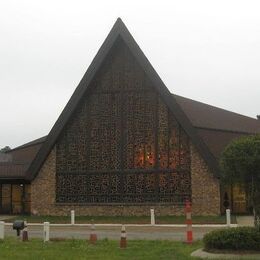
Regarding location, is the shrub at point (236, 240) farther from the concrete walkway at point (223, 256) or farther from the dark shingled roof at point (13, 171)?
the dark shingled roof at point (13, 171)

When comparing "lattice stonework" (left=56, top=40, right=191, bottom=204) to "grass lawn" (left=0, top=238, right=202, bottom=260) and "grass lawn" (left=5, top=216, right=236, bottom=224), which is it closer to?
"grass lawn" (left=5, top=216, right=236, bottom=224)

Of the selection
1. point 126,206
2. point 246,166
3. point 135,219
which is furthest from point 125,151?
point 246,166

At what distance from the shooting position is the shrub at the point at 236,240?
14844 millimetres

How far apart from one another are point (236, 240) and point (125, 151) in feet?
71.5

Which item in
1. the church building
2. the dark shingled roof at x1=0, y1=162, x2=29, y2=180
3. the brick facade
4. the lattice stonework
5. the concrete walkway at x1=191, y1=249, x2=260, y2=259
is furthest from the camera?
the dark shingled roof at x1=0, y1=162, x2=29, y2=180

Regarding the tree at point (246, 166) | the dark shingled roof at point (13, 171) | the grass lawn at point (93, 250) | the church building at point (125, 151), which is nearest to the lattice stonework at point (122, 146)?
the church building at point (125, 151)

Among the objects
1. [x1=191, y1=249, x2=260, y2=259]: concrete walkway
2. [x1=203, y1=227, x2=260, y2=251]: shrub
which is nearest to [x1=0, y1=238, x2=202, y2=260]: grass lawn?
[x1=191, y1=249, x2=260, y2=259]: concrete walkway

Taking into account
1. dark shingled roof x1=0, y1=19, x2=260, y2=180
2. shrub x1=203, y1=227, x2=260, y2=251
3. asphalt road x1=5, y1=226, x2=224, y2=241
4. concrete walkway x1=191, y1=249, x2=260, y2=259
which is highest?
dark shingled roof x1=0, y1=19, x2=260, y2=180

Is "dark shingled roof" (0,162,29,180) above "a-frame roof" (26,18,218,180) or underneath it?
underneath

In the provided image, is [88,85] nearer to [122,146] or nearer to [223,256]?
[122,146]

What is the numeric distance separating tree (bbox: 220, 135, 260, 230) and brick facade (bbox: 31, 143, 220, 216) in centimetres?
1883

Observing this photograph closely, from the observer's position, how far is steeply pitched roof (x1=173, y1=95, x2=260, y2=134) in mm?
39750

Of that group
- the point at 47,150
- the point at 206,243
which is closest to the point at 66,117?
the point at 47,150

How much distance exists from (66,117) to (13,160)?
9059mm
